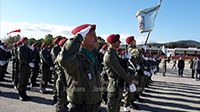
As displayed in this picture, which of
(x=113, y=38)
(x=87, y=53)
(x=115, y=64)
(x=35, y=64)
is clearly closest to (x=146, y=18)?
(x=35, y=64)

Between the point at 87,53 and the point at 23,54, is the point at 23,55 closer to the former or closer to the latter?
the point at 23,54

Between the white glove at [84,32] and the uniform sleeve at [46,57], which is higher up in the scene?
the white glove at [84,32]

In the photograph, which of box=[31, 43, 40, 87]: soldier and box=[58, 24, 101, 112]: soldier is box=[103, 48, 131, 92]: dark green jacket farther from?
box=[31, 43, 40, 87]: soldier

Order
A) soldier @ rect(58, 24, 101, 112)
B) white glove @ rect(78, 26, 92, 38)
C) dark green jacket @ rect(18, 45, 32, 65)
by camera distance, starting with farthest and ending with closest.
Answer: dark green jacket @ rect(18, 45, 32, 65)
soldier @ rect(58, 24, 101, 112)
white glove @ rect(78, 26, 92, 38)

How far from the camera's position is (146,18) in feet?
48.8

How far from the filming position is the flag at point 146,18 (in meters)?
14.4

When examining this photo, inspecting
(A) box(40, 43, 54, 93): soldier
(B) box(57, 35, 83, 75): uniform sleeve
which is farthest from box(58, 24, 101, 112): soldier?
(A) box(40, 43, 54, 93): soldier

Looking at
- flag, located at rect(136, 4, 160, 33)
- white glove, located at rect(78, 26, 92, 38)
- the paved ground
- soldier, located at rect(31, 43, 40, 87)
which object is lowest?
the paved ground

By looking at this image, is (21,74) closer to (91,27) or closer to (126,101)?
(126,101)

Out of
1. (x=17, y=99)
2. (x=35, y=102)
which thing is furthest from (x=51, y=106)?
(x=17, y=99)

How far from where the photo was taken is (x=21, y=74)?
970cm

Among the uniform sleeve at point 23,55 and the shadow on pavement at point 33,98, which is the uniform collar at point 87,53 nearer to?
the shadow on pavement at point 33,98

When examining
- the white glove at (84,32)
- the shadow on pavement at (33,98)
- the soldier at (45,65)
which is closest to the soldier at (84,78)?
the white glove at (84,32)

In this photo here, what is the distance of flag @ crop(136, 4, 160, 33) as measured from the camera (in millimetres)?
14422
